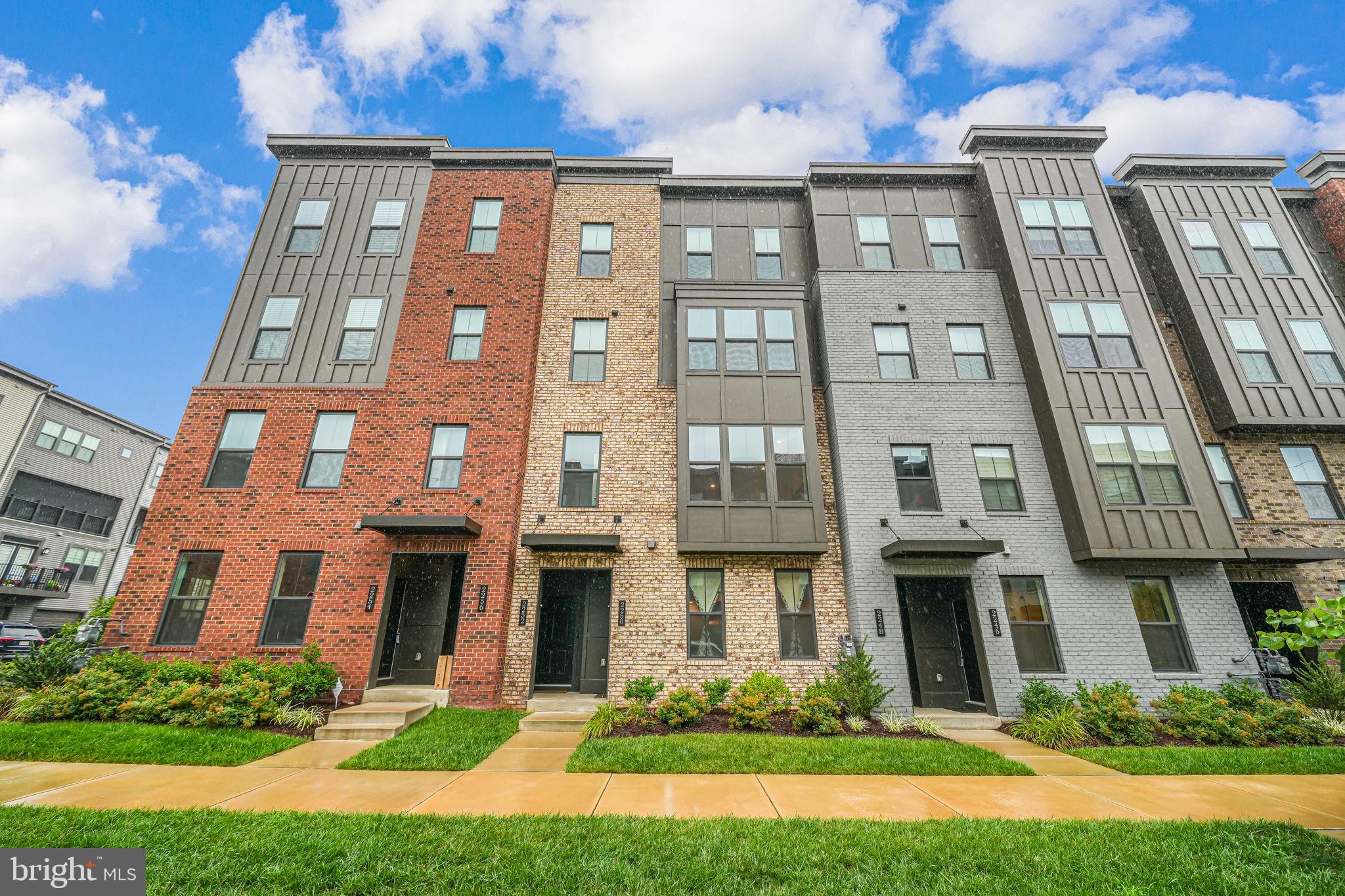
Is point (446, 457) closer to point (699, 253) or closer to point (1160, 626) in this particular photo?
point (699, 253)

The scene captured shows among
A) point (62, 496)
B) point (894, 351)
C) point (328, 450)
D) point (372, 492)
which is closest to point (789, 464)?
point (894, 351)

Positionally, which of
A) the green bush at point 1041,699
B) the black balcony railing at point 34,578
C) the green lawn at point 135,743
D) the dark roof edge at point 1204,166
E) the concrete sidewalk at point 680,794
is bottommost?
the concrete sidewalk at point 680,794

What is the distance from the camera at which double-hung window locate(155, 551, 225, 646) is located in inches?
391

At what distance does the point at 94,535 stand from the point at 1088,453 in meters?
40.5

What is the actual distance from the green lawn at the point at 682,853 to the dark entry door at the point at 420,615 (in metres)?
6.25

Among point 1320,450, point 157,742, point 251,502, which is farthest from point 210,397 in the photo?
point 1320,450

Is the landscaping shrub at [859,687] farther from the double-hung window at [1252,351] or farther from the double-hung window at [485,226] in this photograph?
the double-hung window at [485,226]

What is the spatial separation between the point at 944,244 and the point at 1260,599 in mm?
10950

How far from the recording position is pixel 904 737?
26.9 ft

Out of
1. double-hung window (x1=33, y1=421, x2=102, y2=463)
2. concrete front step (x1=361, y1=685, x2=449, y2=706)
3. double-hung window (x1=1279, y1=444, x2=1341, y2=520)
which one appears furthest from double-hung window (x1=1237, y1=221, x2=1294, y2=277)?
double-hung window (x1=33, y1=421, x2=102, y2=463)

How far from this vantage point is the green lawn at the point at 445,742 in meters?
Answer: 6.43

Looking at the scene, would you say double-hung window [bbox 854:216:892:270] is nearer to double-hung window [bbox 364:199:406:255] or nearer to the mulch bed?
the mulch bed

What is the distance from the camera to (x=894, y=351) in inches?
486

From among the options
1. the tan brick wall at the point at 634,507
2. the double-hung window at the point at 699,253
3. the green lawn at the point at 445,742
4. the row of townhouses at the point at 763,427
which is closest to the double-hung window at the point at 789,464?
the row of townhouses at the point at 763,427
